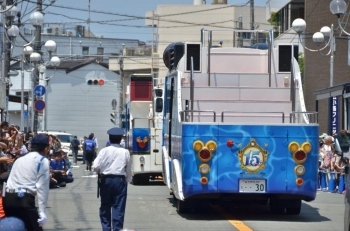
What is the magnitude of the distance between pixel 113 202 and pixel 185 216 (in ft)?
13.3

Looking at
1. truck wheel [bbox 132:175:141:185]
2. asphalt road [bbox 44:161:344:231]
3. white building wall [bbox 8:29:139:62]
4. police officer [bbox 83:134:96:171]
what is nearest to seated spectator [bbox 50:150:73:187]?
truck wheel [bbox 132:175:141:185]

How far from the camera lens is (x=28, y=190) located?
10.0 m

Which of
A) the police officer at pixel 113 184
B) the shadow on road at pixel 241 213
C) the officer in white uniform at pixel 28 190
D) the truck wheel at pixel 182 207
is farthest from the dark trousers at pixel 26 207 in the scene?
the truck wheel at pixel 182 207

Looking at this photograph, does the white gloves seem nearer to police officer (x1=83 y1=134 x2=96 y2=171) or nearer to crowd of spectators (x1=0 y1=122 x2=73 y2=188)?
crowd of spectators (x1=0 y1=122 x2=73 y2=188)

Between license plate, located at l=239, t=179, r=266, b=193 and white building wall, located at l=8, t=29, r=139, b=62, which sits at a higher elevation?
white building wall, located at l=8, t=29, r=139, b=62

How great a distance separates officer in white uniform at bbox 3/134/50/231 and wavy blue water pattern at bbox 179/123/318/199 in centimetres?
591

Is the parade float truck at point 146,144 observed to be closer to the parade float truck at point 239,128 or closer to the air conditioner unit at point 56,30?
the parade float truck at point 239,128

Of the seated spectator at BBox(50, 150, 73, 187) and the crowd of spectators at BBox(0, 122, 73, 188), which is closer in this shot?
the crowd of spectators at BBox(0, 122, 73, 188)

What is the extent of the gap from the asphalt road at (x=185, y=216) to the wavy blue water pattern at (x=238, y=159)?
673mm

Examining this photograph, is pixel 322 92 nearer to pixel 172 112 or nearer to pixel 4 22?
pixel 4 22

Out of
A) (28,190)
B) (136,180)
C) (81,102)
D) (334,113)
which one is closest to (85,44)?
(81,102)

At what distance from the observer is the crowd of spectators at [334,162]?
2519 centimetres

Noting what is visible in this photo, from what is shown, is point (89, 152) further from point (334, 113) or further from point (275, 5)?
point (275, 5)

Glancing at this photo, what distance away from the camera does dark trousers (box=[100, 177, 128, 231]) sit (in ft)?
42.9
